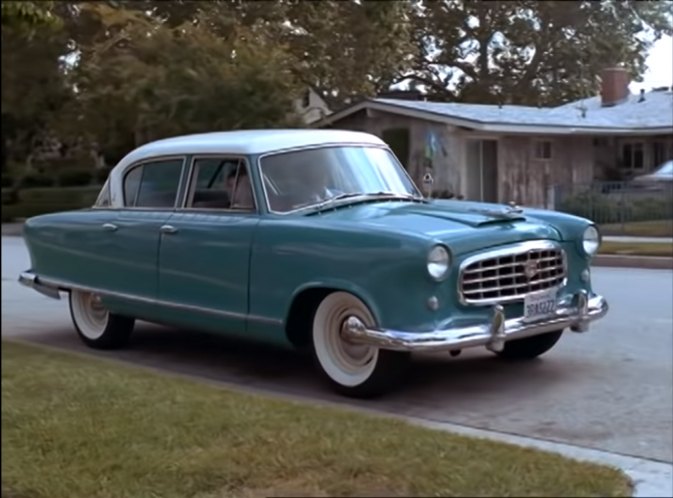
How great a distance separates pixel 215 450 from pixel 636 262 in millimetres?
10162

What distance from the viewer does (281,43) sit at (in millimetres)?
3873

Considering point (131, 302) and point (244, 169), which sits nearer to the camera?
point (244, 169)

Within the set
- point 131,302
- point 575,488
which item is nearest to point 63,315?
point 131,302

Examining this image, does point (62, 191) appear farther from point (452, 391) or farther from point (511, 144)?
point (452, 391)

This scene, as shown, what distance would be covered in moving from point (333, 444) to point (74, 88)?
1899mm

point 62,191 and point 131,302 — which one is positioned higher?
point 62,191

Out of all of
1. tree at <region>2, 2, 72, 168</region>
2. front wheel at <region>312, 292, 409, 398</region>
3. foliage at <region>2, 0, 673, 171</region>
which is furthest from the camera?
front wheel at <region>312, 292, 409, 398</region>

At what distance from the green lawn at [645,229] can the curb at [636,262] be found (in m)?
0.31

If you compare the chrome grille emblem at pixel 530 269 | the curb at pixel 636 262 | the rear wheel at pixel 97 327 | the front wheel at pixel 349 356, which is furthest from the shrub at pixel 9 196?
the curb at pixel 636 262

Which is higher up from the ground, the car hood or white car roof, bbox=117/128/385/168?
white car roof, bbox=117/128/385/168

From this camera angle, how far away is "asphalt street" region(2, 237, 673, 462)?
6.22 meters

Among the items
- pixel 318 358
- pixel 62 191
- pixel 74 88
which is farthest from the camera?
pixel 318 358

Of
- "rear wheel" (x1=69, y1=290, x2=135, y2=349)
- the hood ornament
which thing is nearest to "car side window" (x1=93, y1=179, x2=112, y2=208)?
the hood ornament

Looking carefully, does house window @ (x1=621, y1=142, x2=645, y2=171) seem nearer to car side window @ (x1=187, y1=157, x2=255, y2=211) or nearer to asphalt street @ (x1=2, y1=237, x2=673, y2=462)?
asphalt street @ (x1=2, y1=237, x2=673, y2=462)
